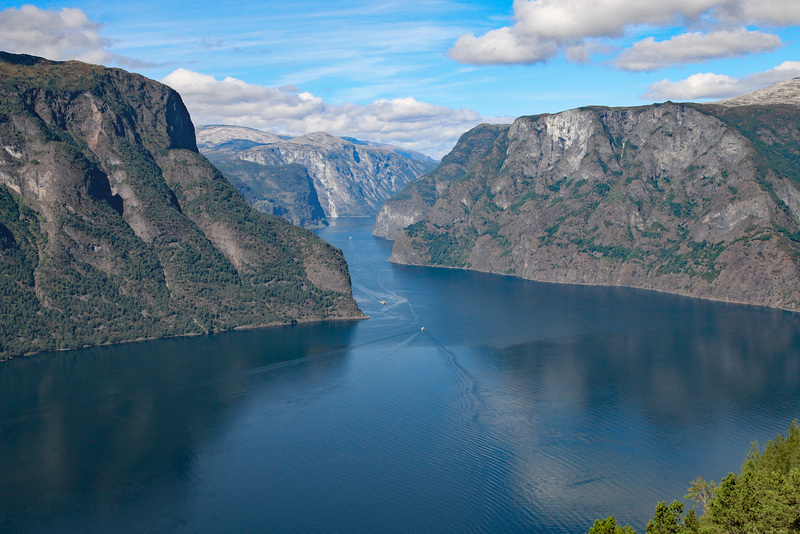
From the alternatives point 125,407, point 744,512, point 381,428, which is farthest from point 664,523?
point 125,407

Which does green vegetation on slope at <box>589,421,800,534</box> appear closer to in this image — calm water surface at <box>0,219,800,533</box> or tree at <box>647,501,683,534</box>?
tree at <box>647,501,683,534</box>

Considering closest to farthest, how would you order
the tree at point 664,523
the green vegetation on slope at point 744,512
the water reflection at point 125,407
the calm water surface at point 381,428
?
the green vegetation on slope at point 744,512
the tree at point 664,523
the calm water surface at point 381,428
the water reflection at point 125,407

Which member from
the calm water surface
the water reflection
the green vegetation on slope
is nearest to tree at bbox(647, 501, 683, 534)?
the green vegetation on slope

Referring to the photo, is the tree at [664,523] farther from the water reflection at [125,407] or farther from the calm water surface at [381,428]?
the water reflection at [125,407]

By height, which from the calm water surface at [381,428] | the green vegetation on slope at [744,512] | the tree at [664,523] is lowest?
the calm water surface at [381,428]

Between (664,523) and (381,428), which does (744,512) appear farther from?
(381,428)

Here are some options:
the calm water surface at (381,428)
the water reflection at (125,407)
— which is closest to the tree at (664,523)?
the calm water surface at (381,428)

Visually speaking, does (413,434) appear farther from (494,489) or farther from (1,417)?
(1,417)

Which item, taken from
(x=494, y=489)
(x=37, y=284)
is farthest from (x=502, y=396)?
(x=37, y=284)

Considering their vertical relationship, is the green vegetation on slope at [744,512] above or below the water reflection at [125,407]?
above
